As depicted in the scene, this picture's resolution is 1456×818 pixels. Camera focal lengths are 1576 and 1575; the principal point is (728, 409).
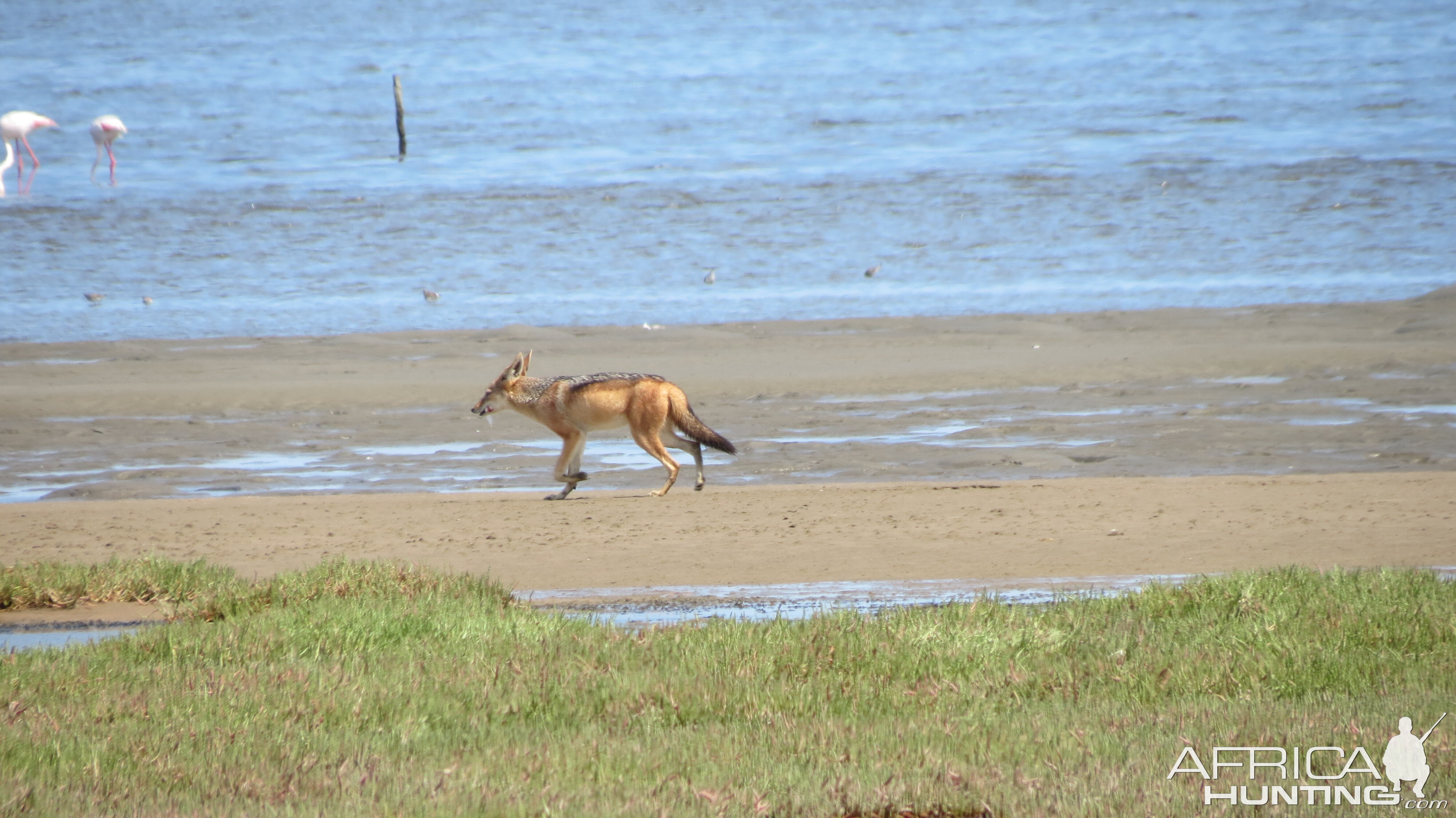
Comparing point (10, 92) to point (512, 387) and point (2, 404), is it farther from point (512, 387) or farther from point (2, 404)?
point (512, 387)

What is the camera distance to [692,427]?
40.0 feet

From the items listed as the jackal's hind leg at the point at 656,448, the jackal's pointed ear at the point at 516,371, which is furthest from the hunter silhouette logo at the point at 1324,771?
the jackal's pointed ear at the point at 516,371

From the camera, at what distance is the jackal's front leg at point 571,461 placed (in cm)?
1192

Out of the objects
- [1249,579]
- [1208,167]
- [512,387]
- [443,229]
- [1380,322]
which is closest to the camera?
[1249,579]

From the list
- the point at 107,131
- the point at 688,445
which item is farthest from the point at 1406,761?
the point at 107,131

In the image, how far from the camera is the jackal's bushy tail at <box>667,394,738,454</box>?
12.0m

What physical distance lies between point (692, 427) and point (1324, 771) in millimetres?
7858

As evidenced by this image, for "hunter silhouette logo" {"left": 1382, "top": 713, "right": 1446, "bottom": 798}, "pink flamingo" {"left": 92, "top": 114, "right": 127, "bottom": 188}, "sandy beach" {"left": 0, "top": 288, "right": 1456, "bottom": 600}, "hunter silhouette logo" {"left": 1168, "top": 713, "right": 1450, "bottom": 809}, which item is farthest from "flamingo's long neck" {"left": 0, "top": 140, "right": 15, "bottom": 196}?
"hunter silhouette logo" {"left": 1382, "top": 713, "right": 1446, "bottom": 798}

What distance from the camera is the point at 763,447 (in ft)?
44.7

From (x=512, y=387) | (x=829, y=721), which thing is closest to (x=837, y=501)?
(x=512, y=387)

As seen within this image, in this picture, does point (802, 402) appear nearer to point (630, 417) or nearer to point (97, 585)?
point (630, 417)

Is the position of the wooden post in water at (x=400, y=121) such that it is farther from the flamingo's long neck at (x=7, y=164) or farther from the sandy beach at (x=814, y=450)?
the sandy beach at (x=814, y=450)

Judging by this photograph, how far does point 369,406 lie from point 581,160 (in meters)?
25.2

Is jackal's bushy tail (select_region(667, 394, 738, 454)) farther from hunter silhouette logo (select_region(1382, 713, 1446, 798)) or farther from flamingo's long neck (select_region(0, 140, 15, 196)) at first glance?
flamingo's long neck (select_region(0, 140, 15, 196))
